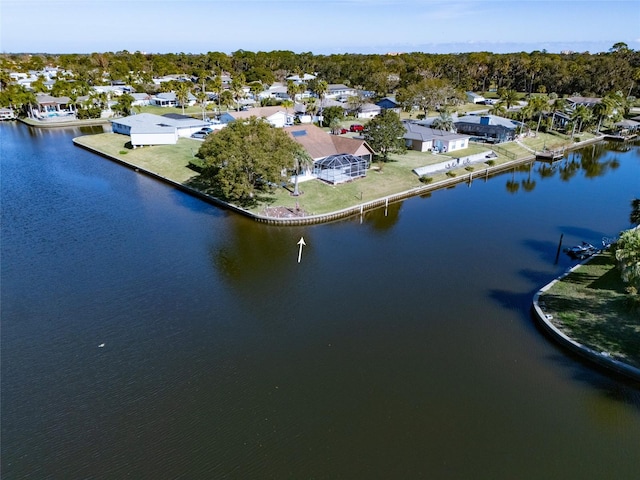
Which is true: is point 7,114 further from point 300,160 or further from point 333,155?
point 300,160

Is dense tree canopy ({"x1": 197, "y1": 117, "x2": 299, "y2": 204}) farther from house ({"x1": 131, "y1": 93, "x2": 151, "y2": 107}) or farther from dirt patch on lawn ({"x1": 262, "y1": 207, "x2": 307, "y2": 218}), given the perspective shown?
house ({"x1": 131, "y1": 93, "x2": 151, "y2": 107})

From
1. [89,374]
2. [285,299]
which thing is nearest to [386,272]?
[285,299]

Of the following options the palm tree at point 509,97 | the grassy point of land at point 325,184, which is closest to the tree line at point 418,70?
the palm tree at point 509,97

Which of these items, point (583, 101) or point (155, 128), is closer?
point (155, 128)

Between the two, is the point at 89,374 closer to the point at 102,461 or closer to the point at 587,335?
the point at 102,461

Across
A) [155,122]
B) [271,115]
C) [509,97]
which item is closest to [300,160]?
[155,122]

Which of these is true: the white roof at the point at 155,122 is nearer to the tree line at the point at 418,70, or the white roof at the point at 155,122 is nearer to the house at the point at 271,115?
the house at the point at 271,115
